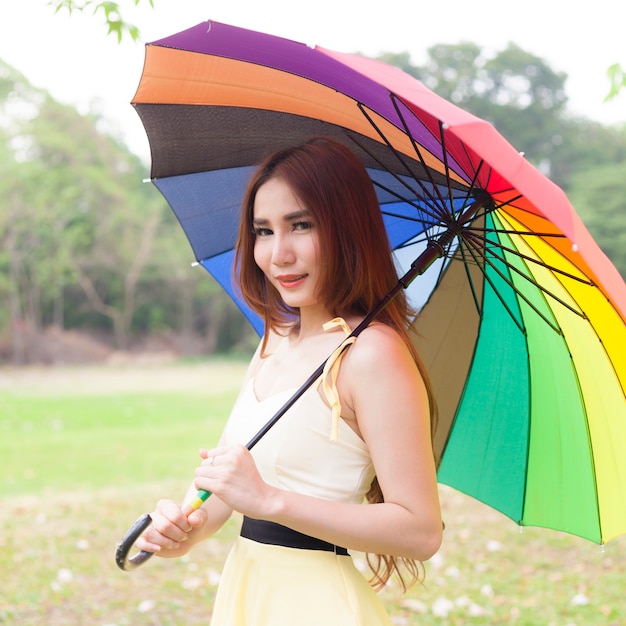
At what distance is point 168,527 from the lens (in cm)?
183

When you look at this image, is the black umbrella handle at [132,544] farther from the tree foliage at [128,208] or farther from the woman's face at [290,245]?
the tree foliage at [128,208]

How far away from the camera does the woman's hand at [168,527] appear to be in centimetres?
182

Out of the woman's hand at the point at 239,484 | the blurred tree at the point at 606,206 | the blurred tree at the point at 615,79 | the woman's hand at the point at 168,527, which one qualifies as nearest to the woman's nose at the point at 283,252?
the woman's hand at the point at 239,484

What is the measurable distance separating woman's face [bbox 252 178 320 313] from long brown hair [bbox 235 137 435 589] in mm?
19

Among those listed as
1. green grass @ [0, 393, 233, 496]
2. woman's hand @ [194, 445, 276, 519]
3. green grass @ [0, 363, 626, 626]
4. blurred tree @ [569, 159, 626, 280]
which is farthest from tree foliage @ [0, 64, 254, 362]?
woman's hand @ [194, 445, 276, 519]

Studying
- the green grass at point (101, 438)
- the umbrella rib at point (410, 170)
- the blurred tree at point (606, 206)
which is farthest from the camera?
the blurred tree at point (606, 206)

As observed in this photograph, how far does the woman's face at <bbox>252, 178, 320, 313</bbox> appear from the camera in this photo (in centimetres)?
190

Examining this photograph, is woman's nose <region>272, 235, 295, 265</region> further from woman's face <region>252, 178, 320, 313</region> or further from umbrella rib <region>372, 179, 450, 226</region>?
umbrella rib <region>372, 179, 450, 226</region>

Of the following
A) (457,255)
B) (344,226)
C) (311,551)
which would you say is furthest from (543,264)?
(311,551)

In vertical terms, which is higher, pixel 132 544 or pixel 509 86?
pixel 509 86

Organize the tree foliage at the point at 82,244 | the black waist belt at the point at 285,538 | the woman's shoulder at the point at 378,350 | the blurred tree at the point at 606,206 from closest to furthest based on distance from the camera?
the woman's shoulder at the point at 378,350, the black waist belt at the point at 285,538, the tree foliage at the point at 82,244, the blurred tree at the point at 606,206

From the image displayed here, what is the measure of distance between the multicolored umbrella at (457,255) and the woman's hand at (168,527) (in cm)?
81

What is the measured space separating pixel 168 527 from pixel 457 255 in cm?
106

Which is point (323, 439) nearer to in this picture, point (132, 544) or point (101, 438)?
point (132, 544)
